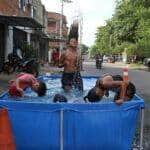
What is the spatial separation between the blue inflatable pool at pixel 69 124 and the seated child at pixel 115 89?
0.24 meters

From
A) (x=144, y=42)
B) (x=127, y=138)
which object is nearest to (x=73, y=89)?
(x=127, y=138)

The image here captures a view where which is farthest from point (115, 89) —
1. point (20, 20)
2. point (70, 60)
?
point (20, 20)

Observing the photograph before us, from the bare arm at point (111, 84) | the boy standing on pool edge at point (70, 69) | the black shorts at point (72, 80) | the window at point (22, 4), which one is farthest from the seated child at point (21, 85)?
the window at point (22, 4)

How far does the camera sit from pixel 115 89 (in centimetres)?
823

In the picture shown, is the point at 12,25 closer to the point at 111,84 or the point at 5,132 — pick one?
the point at 111,84

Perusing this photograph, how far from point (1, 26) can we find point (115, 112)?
84.9 ft

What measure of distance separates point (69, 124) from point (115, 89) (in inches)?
54.7

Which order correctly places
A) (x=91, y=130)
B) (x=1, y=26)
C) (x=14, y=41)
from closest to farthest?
(x=91, y=130), (x=1, y=26), (x=14, y=41)

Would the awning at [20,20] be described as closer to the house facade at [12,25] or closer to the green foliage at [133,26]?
the house facade at [12,25]

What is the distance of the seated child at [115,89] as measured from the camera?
7703 millimetres

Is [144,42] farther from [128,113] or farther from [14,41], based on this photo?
[128,113]

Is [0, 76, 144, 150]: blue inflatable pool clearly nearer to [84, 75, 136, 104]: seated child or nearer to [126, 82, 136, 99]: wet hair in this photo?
[84, 75, 136, 104]: seated child

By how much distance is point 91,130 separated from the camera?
7.12m

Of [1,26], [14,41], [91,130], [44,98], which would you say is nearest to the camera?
[91,130]
